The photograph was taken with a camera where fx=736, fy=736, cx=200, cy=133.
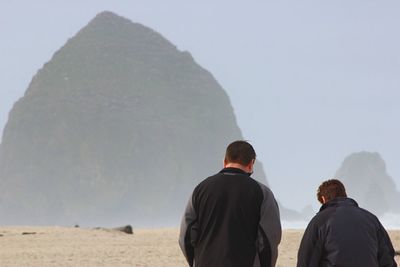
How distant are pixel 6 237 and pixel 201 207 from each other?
93.5 feet

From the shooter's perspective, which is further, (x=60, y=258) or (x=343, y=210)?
(x=60, y=258)

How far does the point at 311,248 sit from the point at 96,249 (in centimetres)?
2131

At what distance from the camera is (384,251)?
593cm

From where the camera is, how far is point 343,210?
5.91 m

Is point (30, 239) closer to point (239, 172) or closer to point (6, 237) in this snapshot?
point (6, 237)

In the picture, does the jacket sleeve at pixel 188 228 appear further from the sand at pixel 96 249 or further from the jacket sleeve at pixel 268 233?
the sand at pixel 96 249

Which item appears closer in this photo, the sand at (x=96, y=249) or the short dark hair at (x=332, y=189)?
the short dark hair at (x=332, y=189)

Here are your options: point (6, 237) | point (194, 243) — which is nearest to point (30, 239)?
point (6, 237)

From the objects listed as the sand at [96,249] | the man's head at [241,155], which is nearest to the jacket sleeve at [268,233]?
the man's head at [241,155]

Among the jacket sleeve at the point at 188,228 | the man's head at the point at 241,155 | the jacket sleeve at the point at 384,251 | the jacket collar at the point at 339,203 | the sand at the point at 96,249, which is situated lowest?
the sand at the point at 96,249

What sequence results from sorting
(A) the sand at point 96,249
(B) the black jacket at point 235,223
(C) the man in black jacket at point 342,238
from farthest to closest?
(A) the sand at point 96,249 < (C) the man in black jacket at point 342,238 < (B) the black jacket at point 235,223

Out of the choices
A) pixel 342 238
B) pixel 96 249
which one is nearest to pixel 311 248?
pixel 342 238

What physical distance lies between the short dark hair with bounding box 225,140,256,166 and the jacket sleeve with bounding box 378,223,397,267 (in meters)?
1.30

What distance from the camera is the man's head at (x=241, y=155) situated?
220 inches
